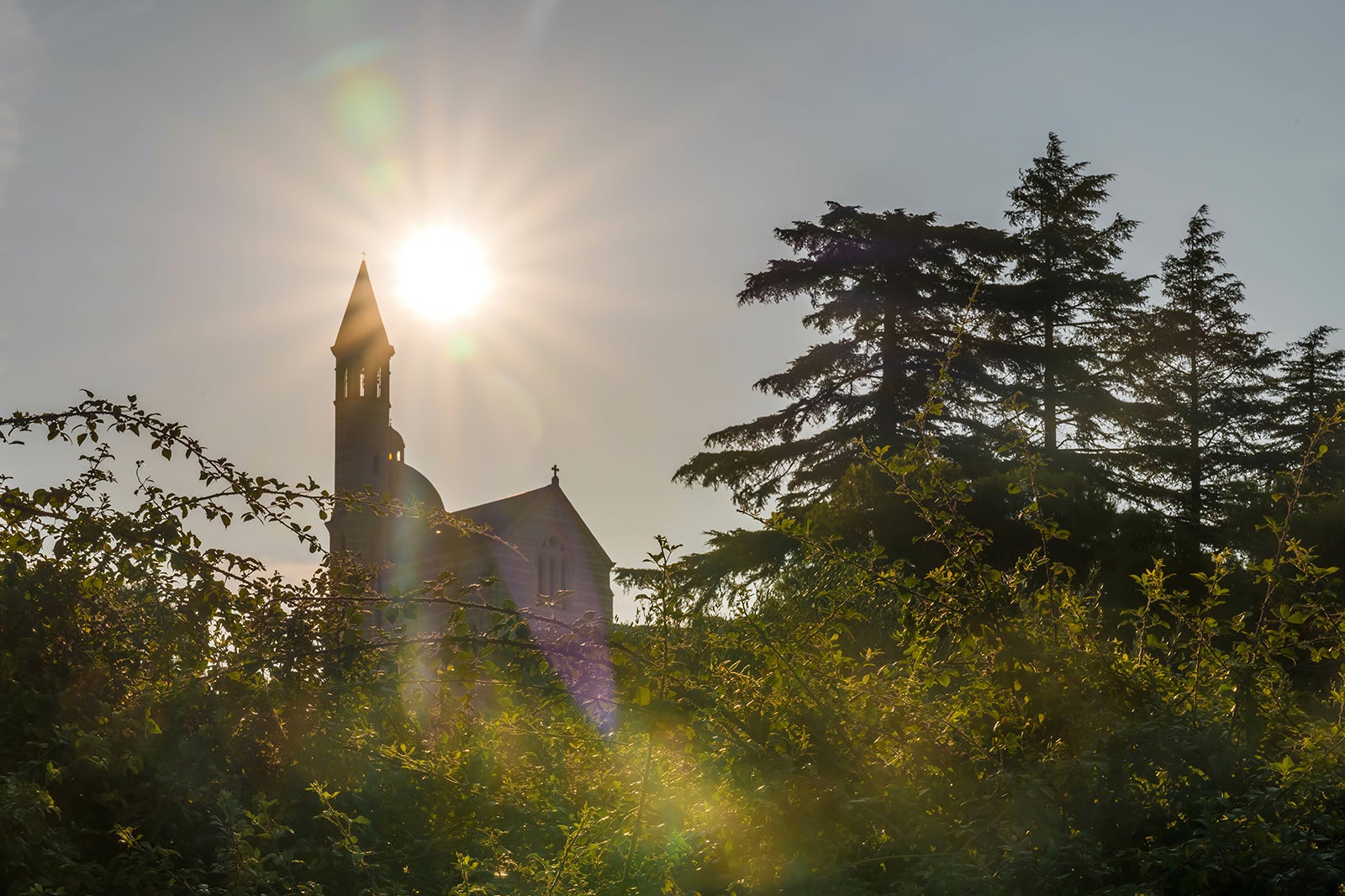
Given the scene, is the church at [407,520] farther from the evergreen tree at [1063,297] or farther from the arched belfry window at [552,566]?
the evergreen tree at [1063,297]

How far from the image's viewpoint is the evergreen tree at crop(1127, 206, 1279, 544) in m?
29.9

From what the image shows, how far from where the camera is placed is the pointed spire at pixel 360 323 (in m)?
46.8

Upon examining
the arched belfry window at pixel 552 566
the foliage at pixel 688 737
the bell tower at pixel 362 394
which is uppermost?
the bell tower at pixel 362 394

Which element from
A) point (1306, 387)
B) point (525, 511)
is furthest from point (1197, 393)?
point (525, 511)

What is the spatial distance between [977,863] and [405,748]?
9.14 ft

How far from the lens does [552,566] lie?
4984 cm

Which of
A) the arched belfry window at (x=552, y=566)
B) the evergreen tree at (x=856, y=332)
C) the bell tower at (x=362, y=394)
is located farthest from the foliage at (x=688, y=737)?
the arched belfry window at (x=552, y=566)

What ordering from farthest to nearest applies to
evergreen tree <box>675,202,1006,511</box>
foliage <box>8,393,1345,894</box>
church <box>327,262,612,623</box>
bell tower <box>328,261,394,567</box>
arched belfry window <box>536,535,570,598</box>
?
arched belfry window <box>536,535,570,598</box>
bell tower <box>328,261,394,567</box>
church <box>327,262,612,623</box>
evergreen tree <box>675,202,1006,511</box>
foliage <box>8,393,1345,894</box>

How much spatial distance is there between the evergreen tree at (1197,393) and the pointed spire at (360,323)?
101 ft

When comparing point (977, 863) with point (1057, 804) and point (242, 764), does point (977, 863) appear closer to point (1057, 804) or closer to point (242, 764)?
point (1057, 804)

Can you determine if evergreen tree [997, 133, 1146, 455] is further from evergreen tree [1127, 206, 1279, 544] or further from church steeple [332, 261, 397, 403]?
church steeple [332, 261, 397, 403]

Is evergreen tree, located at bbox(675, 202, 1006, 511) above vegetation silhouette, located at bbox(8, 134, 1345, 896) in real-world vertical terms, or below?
above

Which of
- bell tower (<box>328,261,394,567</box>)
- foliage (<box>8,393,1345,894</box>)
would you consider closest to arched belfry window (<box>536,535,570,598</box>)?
bell tower (<box>328,261,394,567</box>)

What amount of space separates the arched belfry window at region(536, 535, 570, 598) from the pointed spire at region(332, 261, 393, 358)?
1175cm
